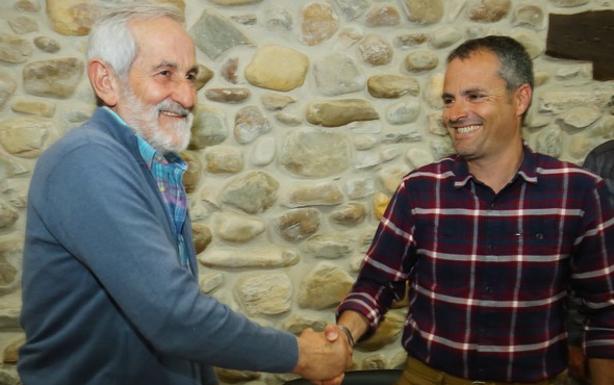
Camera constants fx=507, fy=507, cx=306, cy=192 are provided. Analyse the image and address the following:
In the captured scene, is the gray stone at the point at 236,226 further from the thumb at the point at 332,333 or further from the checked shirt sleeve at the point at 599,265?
the checked shirt sleeve at the point at 599,265

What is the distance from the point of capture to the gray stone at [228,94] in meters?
1.85

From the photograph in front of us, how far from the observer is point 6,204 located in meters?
1.80

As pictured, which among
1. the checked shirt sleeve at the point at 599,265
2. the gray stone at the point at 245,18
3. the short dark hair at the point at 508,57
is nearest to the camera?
the checked shirt sleeve at the point at 599,265

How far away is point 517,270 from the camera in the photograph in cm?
142

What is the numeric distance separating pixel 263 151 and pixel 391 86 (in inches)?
21.7

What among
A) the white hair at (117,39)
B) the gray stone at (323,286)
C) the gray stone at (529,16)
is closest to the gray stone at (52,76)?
the white hair at (117,39)

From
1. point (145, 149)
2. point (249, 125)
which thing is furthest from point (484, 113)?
point (145, 149)

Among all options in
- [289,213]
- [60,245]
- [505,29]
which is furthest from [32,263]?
[505,29]

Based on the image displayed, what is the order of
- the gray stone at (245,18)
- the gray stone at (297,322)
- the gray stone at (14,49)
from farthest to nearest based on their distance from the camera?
the gray stone at (297,322), the gray stone at (245,18), the gray stone at (14,49)

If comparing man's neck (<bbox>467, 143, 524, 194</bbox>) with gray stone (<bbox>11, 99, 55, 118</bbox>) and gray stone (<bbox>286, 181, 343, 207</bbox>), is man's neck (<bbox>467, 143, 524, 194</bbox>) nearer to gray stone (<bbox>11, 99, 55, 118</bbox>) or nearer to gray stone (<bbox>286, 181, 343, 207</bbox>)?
gray stone (<bbox>286, 181, 343, 207</bbox>)

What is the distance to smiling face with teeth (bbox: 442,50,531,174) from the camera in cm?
148

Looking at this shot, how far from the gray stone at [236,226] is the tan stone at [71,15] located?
31.9 inches

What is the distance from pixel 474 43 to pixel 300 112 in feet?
2.20

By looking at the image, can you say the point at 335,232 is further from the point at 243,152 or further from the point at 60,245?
the point at 60,245
